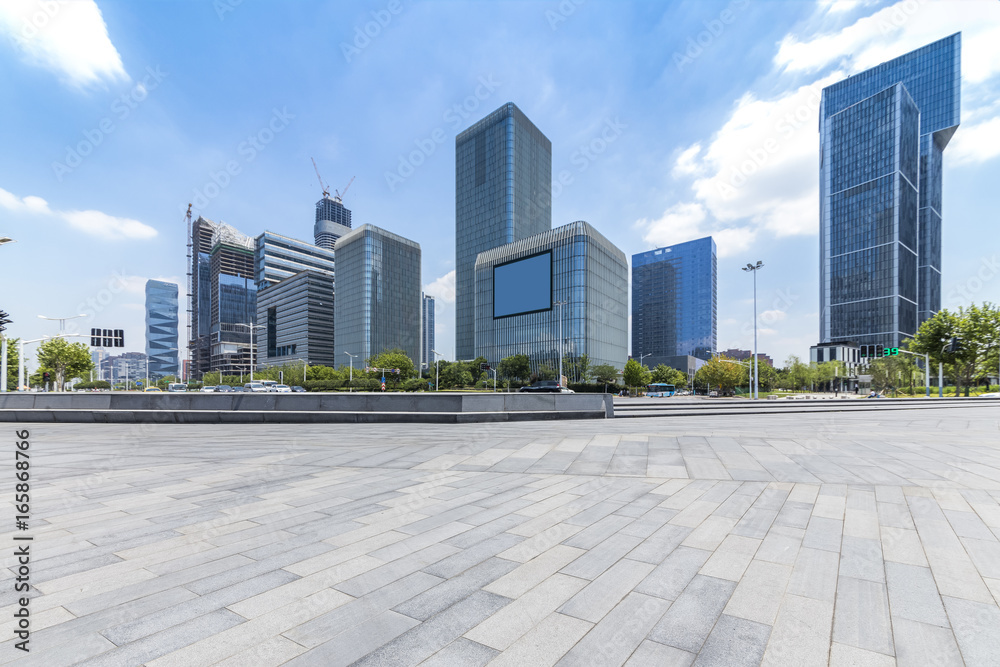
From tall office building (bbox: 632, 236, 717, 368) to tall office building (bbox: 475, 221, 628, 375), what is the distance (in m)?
71.4

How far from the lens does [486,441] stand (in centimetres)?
979

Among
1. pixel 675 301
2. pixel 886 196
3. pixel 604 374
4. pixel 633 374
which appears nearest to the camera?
pixel 604 374

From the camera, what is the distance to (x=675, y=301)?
17125cm

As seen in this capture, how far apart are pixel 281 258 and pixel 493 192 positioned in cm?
8774

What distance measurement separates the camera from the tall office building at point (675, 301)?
16450 centimetres

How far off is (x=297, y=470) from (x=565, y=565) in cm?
524

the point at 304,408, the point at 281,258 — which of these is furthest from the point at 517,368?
the point at 281,258

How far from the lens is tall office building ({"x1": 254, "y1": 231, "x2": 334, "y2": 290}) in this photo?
148 m

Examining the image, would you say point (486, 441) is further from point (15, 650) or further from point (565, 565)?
point (15, 650)

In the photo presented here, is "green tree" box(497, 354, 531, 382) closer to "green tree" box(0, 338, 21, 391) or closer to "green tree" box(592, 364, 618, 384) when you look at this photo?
"green tree" box(592, 364, 618, 384)

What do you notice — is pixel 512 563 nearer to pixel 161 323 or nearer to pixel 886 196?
pixel 886 196

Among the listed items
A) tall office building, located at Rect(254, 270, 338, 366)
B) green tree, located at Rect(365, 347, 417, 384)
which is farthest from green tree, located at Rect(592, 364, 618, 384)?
tall office building, located at Rect(254, 270, 338, 366)

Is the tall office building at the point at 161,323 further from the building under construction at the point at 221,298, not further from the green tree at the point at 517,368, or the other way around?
the green tree at the point at 517,368

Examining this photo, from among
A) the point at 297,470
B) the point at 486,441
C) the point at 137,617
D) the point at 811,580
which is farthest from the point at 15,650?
the point at 486,441
